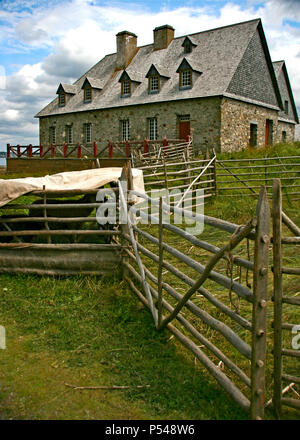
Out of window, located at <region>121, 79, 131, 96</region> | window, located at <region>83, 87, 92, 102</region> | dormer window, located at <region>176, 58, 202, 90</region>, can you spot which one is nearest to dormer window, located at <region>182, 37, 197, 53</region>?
dormer window, located at <region>176, 58, 202, 90</region>

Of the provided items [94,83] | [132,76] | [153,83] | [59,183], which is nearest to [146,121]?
[153,83]

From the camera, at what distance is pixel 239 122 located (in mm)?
22141

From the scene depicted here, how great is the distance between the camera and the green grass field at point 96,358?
3238 mm

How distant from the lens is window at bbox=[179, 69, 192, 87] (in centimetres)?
2228

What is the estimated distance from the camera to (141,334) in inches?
174

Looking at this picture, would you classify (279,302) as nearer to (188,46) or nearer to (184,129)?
(184,129)

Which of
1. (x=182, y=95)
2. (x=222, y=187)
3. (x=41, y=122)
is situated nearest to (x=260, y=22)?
(x=182, y=95)

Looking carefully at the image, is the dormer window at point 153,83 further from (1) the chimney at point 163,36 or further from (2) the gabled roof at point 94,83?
(2) the gabled roof at point 94,83

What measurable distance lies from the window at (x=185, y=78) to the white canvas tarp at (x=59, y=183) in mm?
17167

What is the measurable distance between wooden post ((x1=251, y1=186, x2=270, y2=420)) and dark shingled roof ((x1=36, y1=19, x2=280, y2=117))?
18.8 metres

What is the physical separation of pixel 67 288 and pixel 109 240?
45.5 inches

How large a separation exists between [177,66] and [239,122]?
5.46 m
